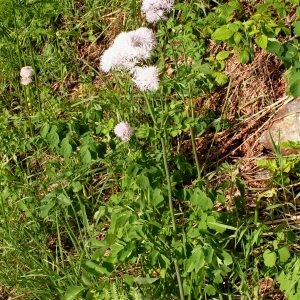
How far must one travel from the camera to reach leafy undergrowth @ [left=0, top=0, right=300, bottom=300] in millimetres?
2490

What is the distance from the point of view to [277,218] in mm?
2982

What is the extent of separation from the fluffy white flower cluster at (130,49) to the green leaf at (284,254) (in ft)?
2.82

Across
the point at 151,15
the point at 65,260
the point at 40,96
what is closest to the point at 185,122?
the point at 151,15

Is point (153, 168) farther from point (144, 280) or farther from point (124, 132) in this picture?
point (144, 280)

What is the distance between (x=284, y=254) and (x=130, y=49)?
3.04 ft

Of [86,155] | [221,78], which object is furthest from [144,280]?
[221,78]

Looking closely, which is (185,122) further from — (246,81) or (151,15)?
(246,81)

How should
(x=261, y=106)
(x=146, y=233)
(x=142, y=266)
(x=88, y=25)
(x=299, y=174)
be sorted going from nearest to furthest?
(x=146, y=233)
(x=142, y=266)
(x=299, y=174)
(x=261, y=106)
(x=88, y=25)

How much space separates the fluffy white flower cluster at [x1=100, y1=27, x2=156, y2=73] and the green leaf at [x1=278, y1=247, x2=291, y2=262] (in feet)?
2.82

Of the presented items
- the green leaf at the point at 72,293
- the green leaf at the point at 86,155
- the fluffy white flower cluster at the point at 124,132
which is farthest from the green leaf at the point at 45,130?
the green leaf at the point at 72,293

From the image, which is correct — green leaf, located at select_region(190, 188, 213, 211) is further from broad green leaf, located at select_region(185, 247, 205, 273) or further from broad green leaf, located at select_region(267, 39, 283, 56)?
broad green leaf, located at select_region(267, 39, 283, 56)

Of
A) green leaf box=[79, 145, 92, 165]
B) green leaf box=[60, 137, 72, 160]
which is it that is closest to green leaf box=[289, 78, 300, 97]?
green leaf box=[79, 145, 92, 165]

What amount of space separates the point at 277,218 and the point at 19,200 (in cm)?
127

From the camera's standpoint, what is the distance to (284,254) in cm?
241
